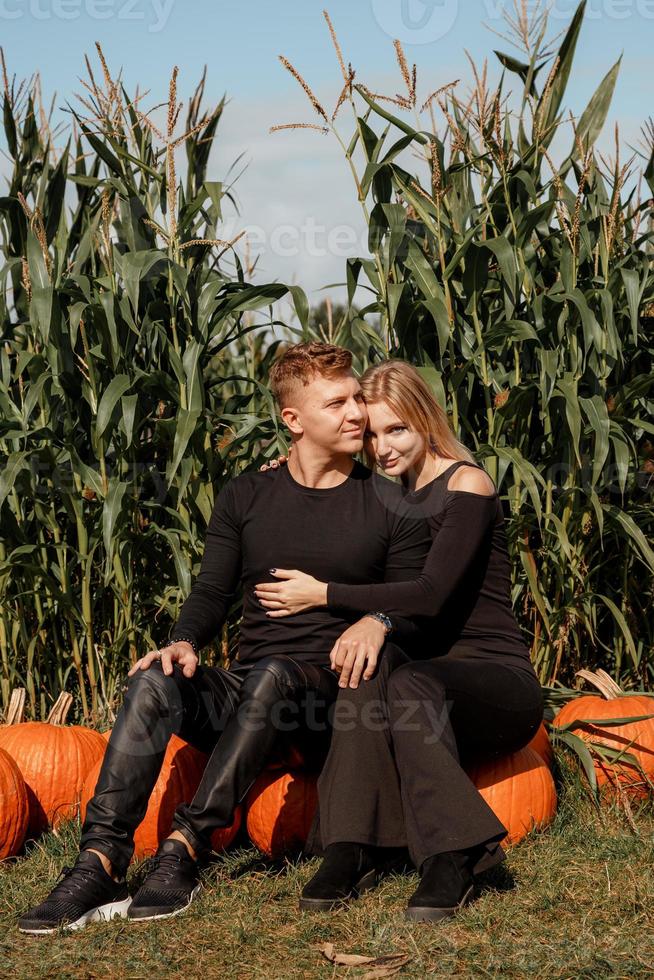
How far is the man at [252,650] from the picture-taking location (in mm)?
2717

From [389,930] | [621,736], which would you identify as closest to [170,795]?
[389,930]

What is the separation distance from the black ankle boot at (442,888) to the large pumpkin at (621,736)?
3.12ft

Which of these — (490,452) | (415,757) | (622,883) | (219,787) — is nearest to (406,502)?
(490,452)

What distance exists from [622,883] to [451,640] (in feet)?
2.77

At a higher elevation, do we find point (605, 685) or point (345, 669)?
point (345, 669)

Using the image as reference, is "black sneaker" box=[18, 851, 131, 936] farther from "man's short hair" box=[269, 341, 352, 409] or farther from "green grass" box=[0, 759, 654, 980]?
"man's short hair" box=[269, 341, 352, 409]

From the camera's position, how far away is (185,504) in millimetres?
3980

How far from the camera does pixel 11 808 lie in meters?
3.21

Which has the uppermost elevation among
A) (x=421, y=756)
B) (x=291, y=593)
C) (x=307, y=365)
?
(x=307, y=365)

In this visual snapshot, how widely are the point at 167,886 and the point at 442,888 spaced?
2.41ft

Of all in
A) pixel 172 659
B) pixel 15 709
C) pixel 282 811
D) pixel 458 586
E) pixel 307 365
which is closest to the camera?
pixel 172 659

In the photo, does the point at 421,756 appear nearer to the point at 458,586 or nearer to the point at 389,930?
the point at 389,930

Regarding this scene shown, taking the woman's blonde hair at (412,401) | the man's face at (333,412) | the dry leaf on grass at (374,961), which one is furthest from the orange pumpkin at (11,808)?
the woman's blonde hair at (412,401)

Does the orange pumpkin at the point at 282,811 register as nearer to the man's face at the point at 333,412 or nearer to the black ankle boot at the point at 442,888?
the black ankle boot at the point at 442,888
